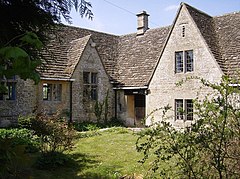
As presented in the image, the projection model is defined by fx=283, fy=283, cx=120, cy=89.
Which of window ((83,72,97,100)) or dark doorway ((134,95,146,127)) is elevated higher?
window ((83,72,97,100))

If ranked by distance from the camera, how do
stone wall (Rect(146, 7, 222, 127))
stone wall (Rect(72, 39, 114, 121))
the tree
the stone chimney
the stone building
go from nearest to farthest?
the tree → stone wall (Rect(146, 7, 222, 127)) → the stone building → stone wall (Rect(72, 39, 114, 121)) → the stone chimney

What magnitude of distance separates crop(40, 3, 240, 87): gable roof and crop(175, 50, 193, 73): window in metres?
1.47

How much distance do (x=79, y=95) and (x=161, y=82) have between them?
615 centimetres

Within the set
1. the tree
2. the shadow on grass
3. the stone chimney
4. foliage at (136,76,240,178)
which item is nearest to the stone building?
the stone chimney

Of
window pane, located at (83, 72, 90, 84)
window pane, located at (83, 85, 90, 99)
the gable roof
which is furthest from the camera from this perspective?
window pane, located at (83, 72, 90, 84)

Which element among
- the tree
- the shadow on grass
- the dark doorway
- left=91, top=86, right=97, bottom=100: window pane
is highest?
the tree

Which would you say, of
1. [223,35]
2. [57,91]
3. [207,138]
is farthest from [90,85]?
[207,138]

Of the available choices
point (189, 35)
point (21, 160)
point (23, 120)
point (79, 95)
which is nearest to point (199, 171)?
point (21, 160)

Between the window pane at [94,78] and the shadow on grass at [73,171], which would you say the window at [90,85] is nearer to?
the window pane at [94,78]

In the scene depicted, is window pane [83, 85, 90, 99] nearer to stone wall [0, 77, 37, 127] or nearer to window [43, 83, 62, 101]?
window [43, 83, 62, 101]

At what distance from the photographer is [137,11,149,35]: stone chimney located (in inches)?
1012

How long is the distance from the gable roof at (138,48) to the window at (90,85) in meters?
1.49

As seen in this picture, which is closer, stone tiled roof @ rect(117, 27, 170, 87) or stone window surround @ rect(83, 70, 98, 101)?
stone window surround @ rect(83, 70, 98, 101)

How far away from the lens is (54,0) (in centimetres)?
453
